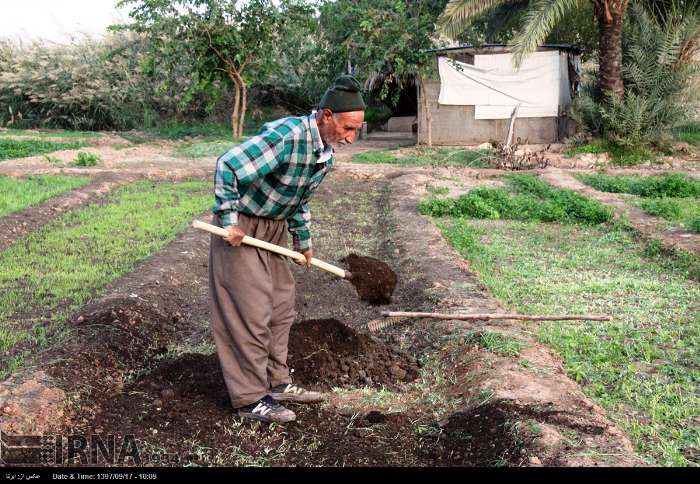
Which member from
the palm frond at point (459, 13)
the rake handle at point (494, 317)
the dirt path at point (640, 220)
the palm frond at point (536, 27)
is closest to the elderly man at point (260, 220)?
the rake handle at point (494, 317)

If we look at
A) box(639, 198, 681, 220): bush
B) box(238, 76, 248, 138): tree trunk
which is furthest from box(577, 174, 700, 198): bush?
box(238, 76, 248, 138): tree trunk

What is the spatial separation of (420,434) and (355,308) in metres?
2.27

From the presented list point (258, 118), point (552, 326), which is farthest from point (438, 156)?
point (552, 326)

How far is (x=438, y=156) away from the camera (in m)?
16.7

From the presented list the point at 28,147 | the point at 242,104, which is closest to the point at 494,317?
the point at 28,147

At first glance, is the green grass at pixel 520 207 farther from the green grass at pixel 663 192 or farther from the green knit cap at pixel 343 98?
the green knit cap at pixel 343 98

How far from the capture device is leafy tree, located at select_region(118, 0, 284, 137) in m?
19.0

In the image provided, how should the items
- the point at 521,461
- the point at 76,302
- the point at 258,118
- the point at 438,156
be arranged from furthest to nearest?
the point at 258,118
the point at 438,156
the point at 76,302
the point at 521,461

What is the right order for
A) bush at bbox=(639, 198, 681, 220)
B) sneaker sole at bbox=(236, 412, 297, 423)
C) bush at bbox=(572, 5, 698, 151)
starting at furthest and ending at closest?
bush at bbox=(572, 5, 698, 151) < bush at bbox=(639, 198, 681, 220) < sneaker sole at bbox=(236, 412, 297, 423)

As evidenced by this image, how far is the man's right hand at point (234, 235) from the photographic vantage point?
3.53 m

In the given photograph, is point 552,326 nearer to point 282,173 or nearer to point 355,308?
point 355,308

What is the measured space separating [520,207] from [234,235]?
6.97m

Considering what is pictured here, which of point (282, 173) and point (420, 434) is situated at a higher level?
point (282, 173)

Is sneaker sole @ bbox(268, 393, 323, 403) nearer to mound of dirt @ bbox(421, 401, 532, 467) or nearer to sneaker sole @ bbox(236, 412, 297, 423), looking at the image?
sneaker sole @ bbox(236, 412, 297, 423)
